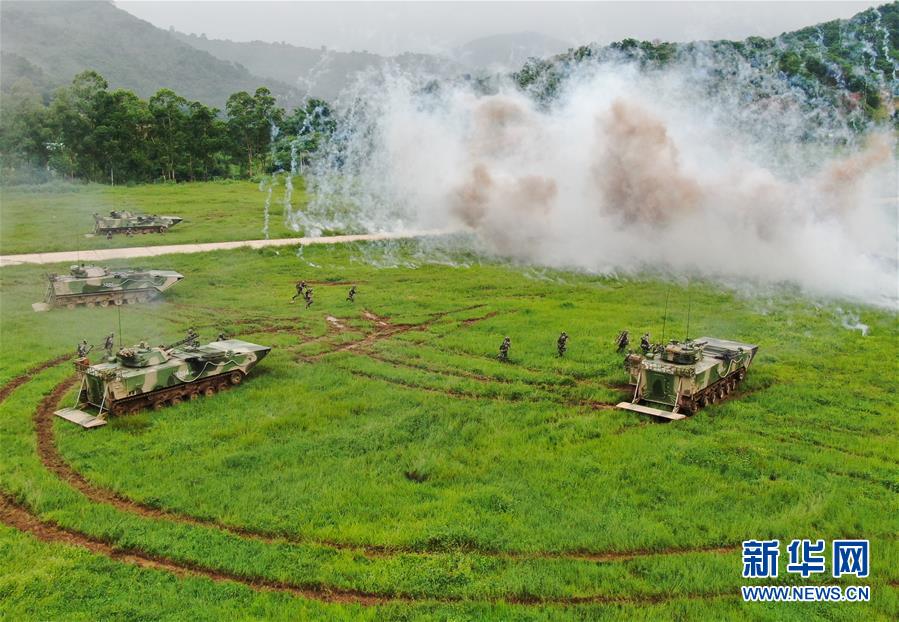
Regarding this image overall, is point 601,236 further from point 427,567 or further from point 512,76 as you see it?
point 427,567

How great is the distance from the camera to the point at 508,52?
1793 inches

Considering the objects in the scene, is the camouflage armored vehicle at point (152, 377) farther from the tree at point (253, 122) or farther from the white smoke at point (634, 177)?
the tree at point (253, 122)

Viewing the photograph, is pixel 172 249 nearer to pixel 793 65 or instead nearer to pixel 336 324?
pixel 336 324

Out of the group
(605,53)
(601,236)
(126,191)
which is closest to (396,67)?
(605,53)

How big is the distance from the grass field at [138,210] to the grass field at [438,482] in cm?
1780

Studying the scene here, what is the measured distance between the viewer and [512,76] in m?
46.9

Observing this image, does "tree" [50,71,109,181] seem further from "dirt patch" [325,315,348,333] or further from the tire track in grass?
the tire track in grass

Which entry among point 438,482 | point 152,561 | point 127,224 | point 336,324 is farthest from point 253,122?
point 152,561

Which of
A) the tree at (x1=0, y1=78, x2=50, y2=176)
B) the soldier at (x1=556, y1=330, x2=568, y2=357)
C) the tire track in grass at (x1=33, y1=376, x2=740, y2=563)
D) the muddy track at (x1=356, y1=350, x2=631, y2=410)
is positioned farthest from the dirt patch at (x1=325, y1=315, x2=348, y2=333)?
the tree at (x1=0, y1=78, x2=50, y2=176)

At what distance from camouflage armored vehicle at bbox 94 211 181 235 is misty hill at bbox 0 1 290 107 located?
267ft

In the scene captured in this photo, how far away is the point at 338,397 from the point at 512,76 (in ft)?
108

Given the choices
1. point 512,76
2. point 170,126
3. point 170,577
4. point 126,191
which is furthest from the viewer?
point 170,126

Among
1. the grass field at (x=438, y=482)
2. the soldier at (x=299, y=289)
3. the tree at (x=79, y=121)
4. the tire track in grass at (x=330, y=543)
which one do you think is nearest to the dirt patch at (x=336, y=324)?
the grass field at (x=438, y=482)

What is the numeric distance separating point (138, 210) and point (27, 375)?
33119 millimetres
